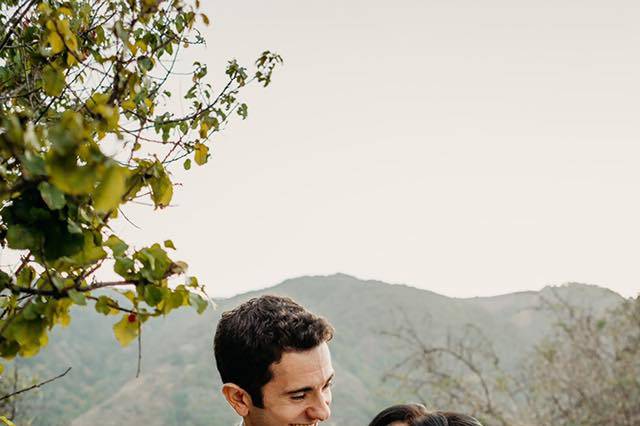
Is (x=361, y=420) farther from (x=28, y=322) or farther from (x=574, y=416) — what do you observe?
(x=28, y=322)

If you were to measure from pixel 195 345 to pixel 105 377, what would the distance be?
844cm

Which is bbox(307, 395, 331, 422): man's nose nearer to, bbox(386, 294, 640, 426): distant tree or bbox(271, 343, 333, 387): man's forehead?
bbox(271, 343, 333, 387): man's forehead

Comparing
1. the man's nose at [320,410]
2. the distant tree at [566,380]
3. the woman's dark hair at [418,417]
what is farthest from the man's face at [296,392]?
the distant tree at [566,380]

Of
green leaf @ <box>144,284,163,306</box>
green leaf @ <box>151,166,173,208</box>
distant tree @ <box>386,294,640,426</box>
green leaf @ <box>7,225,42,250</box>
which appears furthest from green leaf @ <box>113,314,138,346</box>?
distant tree @ <box>386,294,640,426</box>

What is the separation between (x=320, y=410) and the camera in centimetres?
280

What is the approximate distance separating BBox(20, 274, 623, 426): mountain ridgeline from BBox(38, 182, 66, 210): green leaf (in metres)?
27.9

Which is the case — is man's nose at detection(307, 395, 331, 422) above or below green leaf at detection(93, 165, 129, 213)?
A: below

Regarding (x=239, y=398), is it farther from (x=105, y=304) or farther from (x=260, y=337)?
(x=105, y=304)

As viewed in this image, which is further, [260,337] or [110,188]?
[260,337]

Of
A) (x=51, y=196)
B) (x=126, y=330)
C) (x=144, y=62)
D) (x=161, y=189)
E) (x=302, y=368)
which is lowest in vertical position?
(x=302, y=368)

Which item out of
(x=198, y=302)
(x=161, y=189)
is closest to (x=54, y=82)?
(x=161, y=189)

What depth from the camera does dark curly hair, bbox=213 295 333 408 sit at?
9.68ft

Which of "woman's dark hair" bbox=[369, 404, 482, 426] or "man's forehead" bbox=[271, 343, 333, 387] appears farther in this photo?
"woman's dark hair" bbox=[369, 404, 482, 426]

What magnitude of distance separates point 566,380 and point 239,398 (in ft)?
30.3
